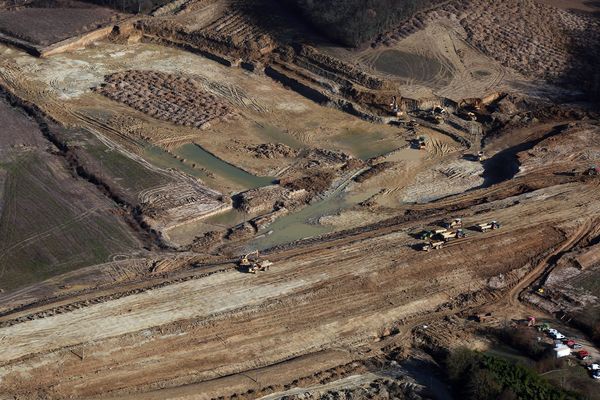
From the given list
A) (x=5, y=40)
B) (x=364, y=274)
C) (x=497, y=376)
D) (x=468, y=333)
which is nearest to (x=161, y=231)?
(x=364, y=274)

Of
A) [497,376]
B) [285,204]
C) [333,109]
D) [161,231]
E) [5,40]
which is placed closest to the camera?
[497,376]

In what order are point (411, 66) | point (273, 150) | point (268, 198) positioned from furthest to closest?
point (411, 66) < point (273, 150) < point (268, 198)

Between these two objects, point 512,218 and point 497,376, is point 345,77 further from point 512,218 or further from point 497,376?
point 497,376

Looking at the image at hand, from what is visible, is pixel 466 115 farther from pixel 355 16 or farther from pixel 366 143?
pixel 355 16

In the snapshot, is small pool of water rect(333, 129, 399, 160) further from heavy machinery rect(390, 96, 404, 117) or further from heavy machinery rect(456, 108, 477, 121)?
heavy machinery rect(456, 108, 477, 121)

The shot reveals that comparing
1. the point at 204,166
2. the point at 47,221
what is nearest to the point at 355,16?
the point at 204,166

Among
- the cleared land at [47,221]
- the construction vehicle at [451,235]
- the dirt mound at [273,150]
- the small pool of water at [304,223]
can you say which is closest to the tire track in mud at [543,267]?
the construction vehicle at [451,235]

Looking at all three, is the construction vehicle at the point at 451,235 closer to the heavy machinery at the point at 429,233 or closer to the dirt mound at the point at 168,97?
the heavy machinery at the point at 429,233

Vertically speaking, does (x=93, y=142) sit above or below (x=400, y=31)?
below
